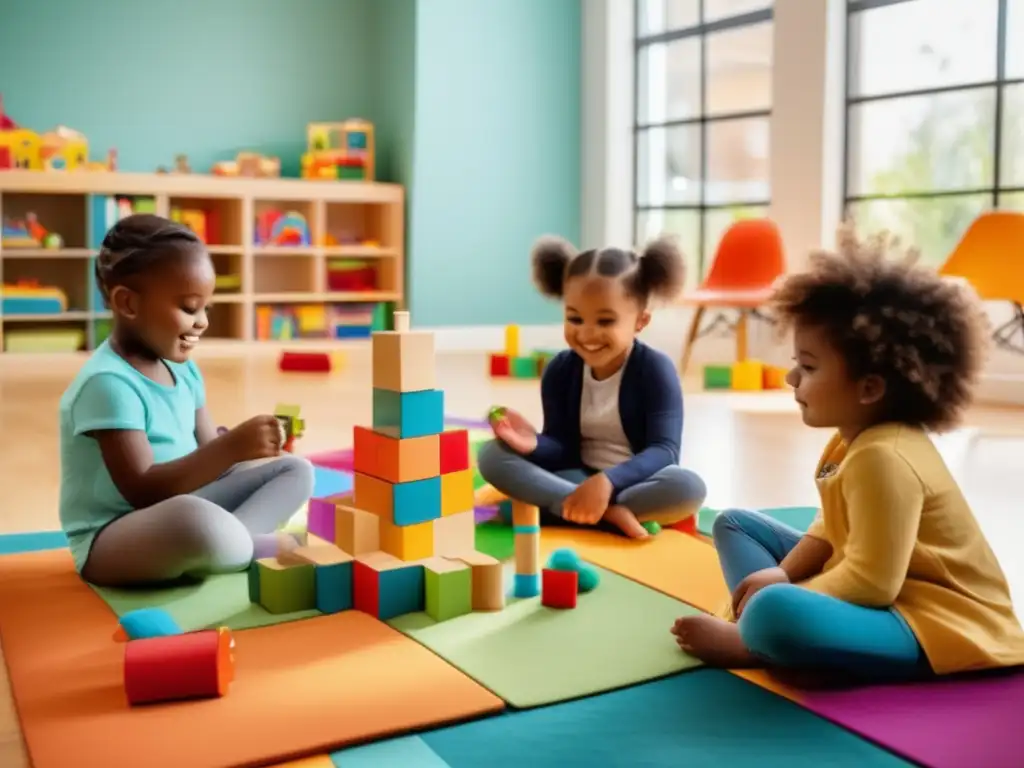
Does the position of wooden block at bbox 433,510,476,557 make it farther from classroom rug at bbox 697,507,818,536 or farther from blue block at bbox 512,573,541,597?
classroom rug at bbox 697,507,818,536

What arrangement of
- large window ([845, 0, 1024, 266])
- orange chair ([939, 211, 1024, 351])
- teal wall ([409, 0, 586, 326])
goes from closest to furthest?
orange chair ([939, 211, 1024, 351]) < large window ([845, 0, 1024, 266]) < teal wall ([409, 0, 586, 326])

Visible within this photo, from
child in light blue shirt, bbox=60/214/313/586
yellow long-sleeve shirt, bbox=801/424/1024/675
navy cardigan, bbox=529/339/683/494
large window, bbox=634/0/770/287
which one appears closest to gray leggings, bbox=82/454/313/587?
child in light blue shirt, bbox=60/214/313/586

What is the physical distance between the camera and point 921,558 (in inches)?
52.6

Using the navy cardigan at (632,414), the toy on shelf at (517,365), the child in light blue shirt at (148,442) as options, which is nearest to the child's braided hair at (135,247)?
the child in light blue shirt at (148,442)

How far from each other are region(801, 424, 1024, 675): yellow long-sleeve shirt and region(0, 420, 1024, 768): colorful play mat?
0.05 metres

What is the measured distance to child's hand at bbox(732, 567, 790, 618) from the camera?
→ 4.76 ft

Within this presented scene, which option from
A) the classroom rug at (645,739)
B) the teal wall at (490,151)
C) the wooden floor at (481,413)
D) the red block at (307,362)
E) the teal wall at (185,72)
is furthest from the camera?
the teal wall at (490,151)

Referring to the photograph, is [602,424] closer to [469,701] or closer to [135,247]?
[135,247]

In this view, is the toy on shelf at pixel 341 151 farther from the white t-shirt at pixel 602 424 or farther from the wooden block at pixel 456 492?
the wooden block at pixel 456 492

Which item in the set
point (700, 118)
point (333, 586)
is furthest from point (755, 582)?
point (700, 118)

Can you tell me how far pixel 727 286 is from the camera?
4.82 metres

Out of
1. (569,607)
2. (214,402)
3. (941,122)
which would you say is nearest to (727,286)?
(941,122)

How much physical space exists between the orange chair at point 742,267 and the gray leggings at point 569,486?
2.54 m

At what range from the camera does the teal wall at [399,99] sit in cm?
588
